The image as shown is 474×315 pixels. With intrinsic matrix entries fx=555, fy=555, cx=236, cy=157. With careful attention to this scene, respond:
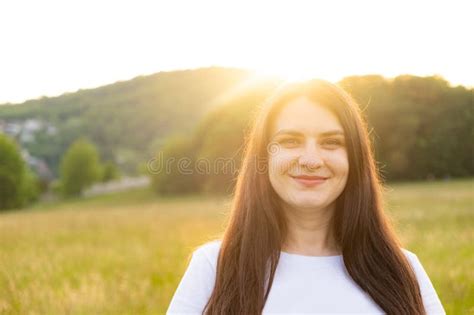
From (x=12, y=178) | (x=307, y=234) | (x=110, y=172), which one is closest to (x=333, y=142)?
(x=307, y=234)

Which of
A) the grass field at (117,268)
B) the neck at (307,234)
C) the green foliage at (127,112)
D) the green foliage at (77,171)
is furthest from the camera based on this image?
the green foliage at (127,112)

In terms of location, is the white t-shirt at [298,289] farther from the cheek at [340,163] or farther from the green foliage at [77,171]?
the green foliage at [77,171]

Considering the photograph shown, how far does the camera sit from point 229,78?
101812 millimetres

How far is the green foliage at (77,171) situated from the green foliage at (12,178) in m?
16.0

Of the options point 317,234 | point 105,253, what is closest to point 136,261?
point 105,253

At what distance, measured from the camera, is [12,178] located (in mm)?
56531

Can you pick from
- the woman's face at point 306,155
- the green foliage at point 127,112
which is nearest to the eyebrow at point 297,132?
the woman's face at point 306,155

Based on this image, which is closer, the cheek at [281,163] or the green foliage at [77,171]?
the cheek at [281,163]

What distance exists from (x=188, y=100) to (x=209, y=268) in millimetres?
109101

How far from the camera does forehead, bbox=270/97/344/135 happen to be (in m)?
2.51

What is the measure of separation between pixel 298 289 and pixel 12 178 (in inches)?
2318

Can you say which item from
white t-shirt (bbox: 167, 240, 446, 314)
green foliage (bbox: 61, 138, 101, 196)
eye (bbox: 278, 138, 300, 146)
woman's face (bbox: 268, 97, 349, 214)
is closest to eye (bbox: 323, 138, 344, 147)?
woman's face (bbox: 268, 97, 349, 214)

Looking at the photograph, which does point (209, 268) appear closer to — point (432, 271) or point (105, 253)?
point (432, 271)

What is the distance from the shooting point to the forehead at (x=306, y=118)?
2508 millimetres
